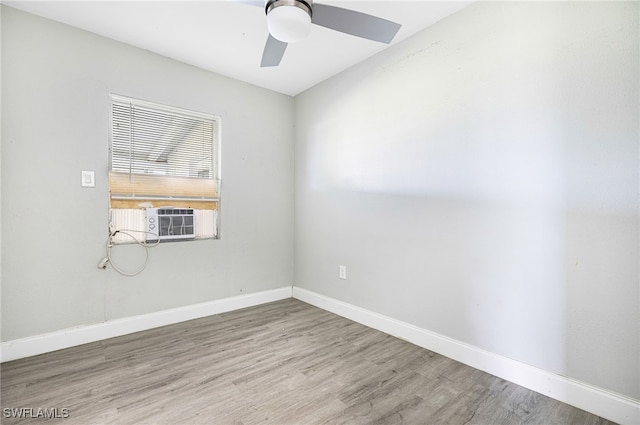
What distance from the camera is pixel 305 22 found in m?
1.43

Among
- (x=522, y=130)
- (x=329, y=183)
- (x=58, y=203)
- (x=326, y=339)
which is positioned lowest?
(x=326, y=339)

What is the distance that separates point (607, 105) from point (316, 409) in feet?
7.28

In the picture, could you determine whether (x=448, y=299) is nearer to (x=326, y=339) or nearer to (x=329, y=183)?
(x=326, y=339)

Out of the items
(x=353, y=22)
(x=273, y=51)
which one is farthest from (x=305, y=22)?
(x=273, y=51)

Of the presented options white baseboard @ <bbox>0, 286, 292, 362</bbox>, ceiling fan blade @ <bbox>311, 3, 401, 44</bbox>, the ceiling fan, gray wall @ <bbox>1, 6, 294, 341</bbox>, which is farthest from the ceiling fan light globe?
white baseboard @ <bbox>0, 286, 292, 362</bbox>

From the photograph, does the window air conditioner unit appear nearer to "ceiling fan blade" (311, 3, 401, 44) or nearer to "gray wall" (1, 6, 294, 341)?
"gray wall" (1, 6, 294, 341)

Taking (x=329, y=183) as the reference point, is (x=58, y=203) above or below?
below

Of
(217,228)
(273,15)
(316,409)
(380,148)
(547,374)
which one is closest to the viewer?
(273,15)

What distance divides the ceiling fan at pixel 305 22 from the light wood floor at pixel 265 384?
1996mm

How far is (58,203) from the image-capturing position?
2203 millimetres

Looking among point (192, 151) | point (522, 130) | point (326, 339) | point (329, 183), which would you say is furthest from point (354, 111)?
point (326, 339)

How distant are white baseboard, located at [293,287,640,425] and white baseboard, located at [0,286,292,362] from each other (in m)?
1.35

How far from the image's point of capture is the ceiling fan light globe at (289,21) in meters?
1.39

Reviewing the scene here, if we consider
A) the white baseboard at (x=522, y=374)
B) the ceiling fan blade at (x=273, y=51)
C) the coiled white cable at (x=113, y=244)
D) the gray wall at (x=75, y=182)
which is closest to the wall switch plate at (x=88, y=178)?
the gray wall at (x=75, y=182)
